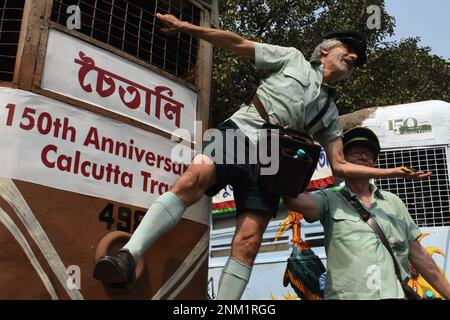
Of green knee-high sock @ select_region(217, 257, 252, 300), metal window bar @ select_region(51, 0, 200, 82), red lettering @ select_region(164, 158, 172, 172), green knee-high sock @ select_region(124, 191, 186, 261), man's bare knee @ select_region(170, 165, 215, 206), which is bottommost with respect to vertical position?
green knee-high sock @ select_region(217, 257, 252, 300)

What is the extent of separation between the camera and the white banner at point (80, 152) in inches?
108

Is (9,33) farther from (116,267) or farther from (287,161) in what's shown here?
(287,161)

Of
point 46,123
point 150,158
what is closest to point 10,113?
point 46,123

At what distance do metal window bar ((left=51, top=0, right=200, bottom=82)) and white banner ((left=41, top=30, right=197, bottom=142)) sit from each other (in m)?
0.15

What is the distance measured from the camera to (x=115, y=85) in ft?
10.6

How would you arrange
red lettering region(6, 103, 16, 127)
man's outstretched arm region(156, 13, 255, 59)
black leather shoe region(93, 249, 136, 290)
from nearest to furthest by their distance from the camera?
black leather shoe region(93, 249, 136, 290) < red lettering region(6, 103, 16, 127) < man's outstretched arm region(156, 13, 255, 59)

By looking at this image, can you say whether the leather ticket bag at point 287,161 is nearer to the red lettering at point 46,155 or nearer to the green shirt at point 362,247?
the green shirt at point 362,247

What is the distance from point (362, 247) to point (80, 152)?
1819mm

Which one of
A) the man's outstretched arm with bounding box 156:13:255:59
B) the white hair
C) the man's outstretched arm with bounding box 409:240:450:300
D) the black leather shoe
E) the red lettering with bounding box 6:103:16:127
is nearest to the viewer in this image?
the black leather shoe

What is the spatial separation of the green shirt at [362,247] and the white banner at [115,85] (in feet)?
3.79

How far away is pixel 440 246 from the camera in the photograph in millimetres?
6312

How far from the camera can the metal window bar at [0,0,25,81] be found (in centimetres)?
296

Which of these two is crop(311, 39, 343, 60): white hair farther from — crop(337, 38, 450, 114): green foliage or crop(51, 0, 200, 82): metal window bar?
crop(337, 38, 450, 114): green foliage

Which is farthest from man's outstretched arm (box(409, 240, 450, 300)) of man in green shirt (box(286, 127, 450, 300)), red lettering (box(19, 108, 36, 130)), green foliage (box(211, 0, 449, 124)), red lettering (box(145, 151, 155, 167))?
green foliage (box(211, 0, 449, 124))
